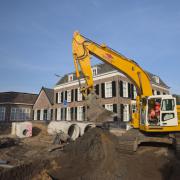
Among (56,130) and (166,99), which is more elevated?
(166,99)

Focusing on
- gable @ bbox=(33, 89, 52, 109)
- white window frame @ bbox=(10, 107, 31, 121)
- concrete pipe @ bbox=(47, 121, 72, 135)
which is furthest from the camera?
white window frame @ bbox=(10, 107, 31, 121)

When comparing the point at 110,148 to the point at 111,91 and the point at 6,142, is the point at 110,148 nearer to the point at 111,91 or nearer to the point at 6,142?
the point at 6,142

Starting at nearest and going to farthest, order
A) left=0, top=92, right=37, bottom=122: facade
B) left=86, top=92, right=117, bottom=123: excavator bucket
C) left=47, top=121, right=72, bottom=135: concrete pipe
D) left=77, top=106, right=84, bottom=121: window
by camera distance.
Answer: left=86, top=92, right=117, bottom=123: excavator bucket < left=47, top=121, right=72, bottom=135: concrete pipe < left=77, top=106, right=84, bottom=121: window < left=0, top=92, right=37, bottom=122: facade

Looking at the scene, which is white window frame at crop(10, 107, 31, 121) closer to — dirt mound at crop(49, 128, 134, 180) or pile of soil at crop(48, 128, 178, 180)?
dirt mound at crop(49, 128, 134, 180)

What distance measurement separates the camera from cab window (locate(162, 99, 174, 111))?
9.75 meters

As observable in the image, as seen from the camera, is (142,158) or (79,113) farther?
(79,113)

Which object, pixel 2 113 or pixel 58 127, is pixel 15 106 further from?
pixel 58 127

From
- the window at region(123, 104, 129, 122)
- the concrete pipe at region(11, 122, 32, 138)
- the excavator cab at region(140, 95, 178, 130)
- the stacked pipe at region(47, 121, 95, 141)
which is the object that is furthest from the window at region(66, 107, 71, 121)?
the excavator cab at region(140, 95, 178, 130)

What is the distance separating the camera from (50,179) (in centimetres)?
745

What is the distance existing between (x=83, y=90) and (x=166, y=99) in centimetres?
416

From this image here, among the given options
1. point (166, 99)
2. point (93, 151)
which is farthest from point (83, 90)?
point (166, 99)

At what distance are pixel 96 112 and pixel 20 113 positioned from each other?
3766 centimetres

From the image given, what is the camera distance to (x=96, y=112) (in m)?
10.8

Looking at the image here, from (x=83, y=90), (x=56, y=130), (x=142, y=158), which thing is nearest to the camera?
(x=142, y=158)
